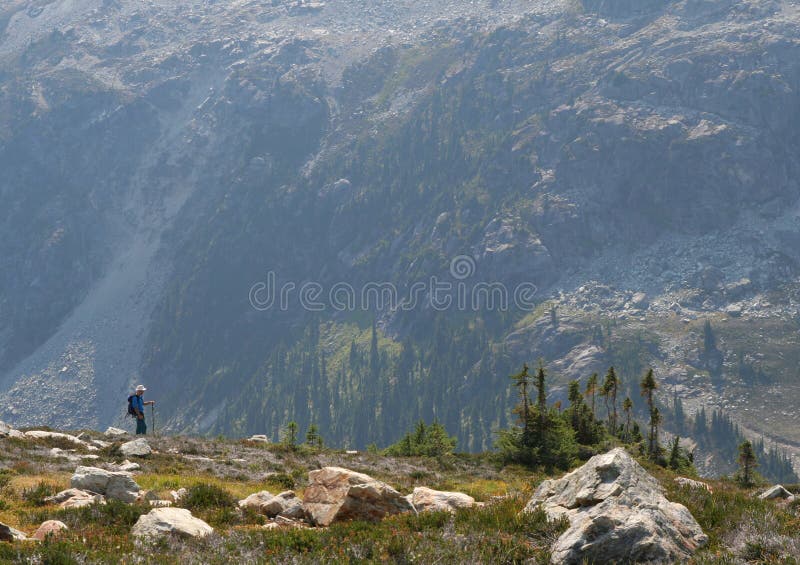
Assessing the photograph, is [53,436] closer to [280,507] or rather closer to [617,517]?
[280,507]

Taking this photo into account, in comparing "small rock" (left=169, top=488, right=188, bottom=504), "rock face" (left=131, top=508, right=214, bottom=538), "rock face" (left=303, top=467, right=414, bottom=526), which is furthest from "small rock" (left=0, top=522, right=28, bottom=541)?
"rock face" (left=303, top=467, right=414, bottom=526)

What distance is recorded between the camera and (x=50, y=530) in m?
15.3

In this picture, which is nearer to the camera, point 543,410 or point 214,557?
point 214,557

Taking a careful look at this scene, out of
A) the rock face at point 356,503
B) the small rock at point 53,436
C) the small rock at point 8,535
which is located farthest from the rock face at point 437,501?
the small rock at point 53,436

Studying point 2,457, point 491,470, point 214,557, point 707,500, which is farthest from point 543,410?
point 214,557

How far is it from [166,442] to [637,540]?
94.9ft

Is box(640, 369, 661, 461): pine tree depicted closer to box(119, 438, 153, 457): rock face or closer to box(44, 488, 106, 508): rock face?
box(119, 438, 153, 457): rock face

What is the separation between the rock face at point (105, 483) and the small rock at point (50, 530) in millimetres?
4274

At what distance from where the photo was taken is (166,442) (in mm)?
36812

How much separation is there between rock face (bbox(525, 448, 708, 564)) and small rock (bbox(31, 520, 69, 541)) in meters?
10.7

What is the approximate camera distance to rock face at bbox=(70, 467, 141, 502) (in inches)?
805

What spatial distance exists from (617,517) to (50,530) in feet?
40.7

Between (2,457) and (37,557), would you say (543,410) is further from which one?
(37,557)

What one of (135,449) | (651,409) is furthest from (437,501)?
(651,409)
